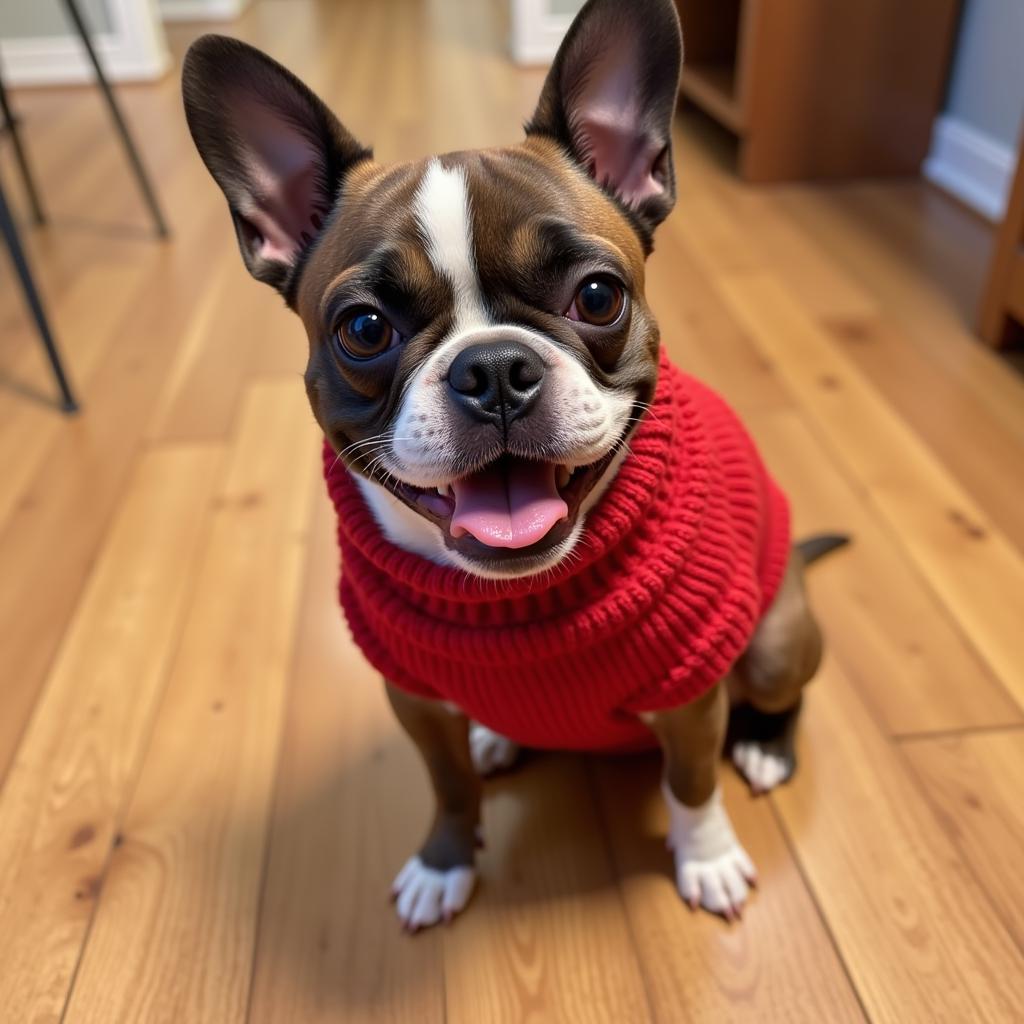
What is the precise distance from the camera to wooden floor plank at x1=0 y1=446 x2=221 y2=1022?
127 centimetres

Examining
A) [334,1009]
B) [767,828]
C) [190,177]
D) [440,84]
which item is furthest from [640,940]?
[440,84]

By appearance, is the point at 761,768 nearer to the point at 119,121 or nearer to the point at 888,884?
the point at 888,884

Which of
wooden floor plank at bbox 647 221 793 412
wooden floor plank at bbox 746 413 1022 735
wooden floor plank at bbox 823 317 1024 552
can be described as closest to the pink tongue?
wooden floor plank at bbox 746 413 1022 735

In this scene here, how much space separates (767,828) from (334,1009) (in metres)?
0.61

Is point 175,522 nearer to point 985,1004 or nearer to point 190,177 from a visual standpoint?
point 985,1004

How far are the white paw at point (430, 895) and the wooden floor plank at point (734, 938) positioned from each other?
0.21m

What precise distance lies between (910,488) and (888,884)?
0.91 meters

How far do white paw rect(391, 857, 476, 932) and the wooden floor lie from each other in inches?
0.9

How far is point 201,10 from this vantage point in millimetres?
6684

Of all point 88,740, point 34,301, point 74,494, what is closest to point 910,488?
point 88,740

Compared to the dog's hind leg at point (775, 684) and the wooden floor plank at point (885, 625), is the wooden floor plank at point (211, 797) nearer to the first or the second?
the dog's hind leg at point (775, 684)

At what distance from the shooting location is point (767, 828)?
4.43 feet

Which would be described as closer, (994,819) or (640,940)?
(640,940)

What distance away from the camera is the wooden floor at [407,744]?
3.94 feet
